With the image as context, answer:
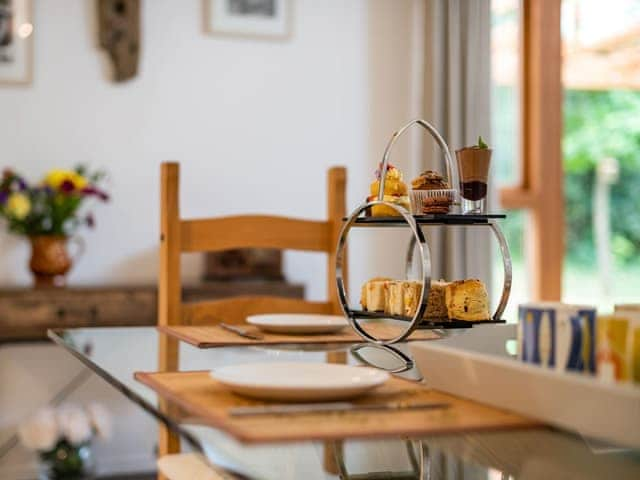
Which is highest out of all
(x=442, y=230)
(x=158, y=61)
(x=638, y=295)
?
(x=158, y=61)

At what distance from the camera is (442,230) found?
4.07 meters

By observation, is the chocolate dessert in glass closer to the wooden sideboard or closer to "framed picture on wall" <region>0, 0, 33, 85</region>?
the wooden sideboard

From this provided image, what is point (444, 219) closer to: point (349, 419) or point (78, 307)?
point (349, 419)

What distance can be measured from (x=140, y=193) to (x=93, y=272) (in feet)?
1.16

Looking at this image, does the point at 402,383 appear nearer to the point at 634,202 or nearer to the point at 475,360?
the point at 475,360

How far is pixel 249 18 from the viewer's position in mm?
3967

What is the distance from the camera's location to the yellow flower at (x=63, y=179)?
3.48 m

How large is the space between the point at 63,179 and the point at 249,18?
105 centimetres

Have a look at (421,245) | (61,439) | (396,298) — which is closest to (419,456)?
(421,245)

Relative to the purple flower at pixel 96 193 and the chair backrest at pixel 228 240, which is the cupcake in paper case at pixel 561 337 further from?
the purple flower at pixel 96 193

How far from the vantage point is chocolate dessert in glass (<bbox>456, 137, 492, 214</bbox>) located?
4.41 feet

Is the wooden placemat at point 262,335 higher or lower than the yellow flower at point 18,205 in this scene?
lower

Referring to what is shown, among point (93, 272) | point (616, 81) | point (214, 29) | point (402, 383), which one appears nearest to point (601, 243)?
point (616, 81)

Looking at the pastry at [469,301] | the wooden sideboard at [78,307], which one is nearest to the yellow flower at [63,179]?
the wooden sideboard at [78,307]
